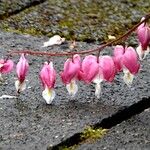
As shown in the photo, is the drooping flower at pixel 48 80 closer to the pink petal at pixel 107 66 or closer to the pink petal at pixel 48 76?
the pink petal at pixel 48 76

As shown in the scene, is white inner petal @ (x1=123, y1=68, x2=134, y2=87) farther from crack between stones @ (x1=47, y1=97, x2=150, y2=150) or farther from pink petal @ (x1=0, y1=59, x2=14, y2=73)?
pink petal @ (x1=0, y1=59, x2=14, y2=73)

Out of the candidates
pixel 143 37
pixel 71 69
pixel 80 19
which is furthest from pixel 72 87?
pixel 80 19

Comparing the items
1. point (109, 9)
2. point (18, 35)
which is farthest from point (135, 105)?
point (109, 9)

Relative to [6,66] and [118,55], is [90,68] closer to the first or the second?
[118,55]

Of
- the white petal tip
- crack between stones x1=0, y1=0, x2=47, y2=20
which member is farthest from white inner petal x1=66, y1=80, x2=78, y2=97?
crack between stones x1=0, y1=0, x2=47, y2=20

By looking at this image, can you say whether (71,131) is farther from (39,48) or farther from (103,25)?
(103,25)
